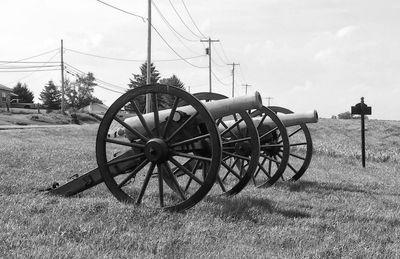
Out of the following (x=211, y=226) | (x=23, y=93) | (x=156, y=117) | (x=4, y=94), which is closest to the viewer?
(x=211, y=226)

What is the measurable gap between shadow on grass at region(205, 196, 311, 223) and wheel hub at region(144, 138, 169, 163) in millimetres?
852

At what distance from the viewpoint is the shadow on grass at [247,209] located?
20.3 feet

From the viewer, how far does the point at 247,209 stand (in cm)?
662

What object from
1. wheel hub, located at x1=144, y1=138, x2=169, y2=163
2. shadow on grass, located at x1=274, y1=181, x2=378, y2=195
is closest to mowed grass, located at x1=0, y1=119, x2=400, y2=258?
shadow on grass, located at x1=274, y1=181, x2=378, y2=195

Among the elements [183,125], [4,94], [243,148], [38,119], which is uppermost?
[4,94]

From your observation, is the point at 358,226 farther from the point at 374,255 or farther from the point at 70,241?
the point at 70,241

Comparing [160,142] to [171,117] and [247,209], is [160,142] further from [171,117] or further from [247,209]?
[247,209]

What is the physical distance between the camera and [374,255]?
4715 mm

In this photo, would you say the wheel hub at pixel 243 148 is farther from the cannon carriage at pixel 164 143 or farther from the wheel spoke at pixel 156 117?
the wheel spoke at pixel 156 117

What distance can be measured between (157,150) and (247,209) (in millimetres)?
1298

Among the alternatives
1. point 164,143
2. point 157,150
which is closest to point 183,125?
point 164,143

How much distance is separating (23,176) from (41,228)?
5.05m

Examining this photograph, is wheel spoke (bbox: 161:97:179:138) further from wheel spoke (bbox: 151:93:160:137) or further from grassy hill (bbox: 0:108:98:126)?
grassy hill (bbox: 0:108:98:126)

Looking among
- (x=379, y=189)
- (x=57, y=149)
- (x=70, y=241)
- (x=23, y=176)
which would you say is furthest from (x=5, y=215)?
(x=57, y=149)
